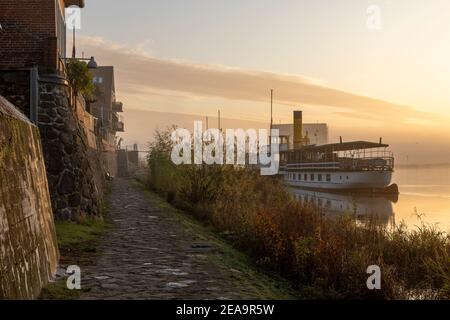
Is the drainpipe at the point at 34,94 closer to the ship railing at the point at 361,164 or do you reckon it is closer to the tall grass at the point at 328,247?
the tall grass at the point at 328,247

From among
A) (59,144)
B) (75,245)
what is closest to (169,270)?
(75,245)

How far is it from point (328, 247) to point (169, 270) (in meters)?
3.04

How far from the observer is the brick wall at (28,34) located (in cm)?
1331

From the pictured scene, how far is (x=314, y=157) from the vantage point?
53.9m

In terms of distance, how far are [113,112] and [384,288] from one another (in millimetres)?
56196

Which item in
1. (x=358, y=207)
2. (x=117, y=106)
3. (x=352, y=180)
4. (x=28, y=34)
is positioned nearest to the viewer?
(x=28, y=34)

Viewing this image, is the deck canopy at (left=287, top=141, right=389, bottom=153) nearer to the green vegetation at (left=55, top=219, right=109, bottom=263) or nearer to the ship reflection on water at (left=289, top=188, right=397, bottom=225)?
the ship reflection on water at (left=289, top=188, right=397, bottom=225)

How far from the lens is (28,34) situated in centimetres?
1345

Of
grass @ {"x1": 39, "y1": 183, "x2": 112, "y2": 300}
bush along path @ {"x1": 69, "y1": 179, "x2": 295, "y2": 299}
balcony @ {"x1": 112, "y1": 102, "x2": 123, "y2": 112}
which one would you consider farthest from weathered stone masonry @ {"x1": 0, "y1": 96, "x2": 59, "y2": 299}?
balcony @ {"x1": 112, "y1": 102, "x2": 123, "y2": 112}

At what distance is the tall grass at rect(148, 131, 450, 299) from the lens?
798 cm

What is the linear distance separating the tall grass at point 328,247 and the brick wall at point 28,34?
23.9ft


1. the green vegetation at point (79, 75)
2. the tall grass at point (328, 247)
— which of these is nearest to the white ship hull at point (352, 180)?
the green vegetation at point (79, 75)

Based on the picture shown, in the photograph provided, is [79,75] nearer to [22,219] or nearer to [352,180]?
[22,219]
